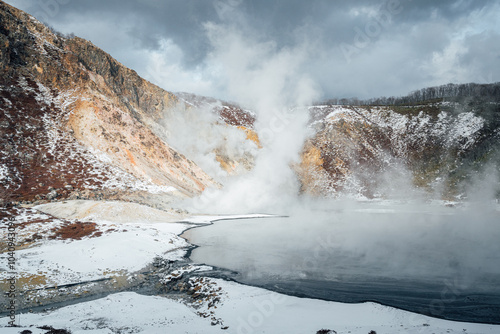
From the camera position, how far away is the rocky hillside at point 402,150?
236 feet

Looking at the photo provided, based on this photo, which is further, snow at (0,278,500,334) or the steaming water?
the steaming water

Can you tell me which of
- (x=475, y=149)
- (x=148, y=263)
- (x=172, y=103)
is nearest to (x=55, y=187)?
(x=148, y=263)

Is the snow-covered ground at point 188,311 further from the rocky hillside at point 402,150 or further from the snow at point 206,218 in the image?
the rocky hillside at point 402,150

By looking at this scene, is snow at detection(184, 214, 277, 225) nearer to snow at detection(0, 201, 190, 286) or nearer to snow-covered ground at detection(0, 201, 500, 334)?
snow at detection(0, 201, 190, 286)

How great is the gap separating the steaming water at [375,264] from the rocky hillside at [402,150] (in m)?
46.4

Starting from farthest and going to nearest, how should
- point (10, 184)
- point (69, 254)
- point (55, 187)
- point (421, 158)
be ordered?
point (421, 158), point (55, 187), point (10, 184), point (69, 254)

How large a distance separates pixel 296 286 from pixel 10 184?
3215 cm

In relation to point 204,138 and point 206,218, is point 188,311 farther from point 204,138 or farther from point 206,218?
point 204,138

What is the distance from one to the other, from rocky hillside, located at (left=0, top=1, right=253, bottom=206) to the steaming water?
17.6 meters

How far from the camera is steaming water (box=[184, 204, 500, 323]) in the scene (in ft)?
39.9

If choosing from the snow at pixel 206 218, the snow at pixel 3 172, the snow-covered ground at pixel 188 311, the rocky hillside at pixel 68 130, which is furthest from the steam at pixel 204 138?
the snow-covered ground at pixel 188 311

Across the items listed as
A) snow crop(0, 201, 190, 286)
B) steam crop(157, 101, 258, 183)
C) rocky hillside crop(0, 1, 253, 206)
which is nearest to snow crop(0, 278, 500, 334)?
snow crop(0, 201, 190, 286)

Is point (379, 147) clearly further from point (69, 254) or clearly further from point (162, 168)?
point (69, 254)

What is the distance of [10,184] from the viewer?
95.8 feet
